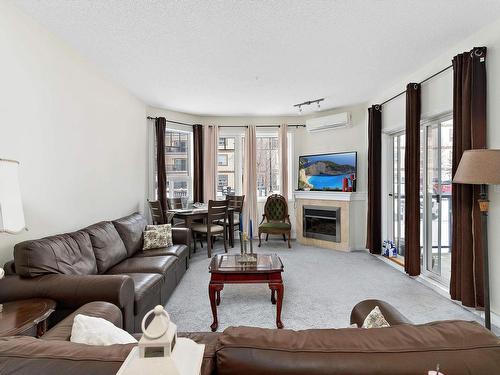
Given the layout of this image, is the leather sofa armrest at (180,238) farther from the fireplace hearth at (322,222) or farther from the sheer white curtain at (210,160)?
the fireplace hearth at (322,222)

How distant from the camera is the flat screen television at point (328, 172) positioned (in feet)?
17.3

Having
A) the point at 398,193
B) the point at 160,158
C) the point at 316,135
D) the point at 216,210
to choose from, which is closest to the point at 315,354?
the point at 216,210

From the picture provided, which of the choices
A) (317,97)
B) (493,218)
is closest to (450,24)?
(493,218)

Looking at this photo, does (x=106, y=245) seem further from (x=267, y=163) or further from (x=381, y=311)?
(x=267, y=163)

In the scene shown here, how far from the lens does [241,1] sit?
2230 millimetres

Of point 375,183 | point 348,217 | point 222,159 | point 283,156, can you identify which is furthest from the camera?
point 222,159

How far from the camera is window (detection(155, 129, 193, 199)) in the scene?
5697mm

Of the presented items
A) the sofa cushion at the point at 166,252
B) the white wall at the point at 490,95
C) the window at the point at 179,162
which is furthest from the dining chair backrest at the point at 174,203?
the white wall at the point at 490,95

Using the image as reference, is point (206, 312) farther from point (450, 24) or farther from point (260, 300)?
point (450, 24)

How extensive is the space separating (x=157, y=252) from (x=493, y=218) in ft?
11.6

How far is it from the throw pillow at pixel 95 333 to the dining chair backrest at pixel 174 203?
4203 millimetres

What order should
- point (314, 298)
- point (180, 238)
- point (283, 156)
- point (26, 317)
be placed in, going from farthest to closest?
point (283, 156) → point (180, 238) → point (314, 298) → point (26, 317)

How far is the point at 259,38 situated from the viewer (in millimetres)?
2785

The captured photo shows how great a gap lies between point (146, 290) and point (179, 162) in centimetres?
379
